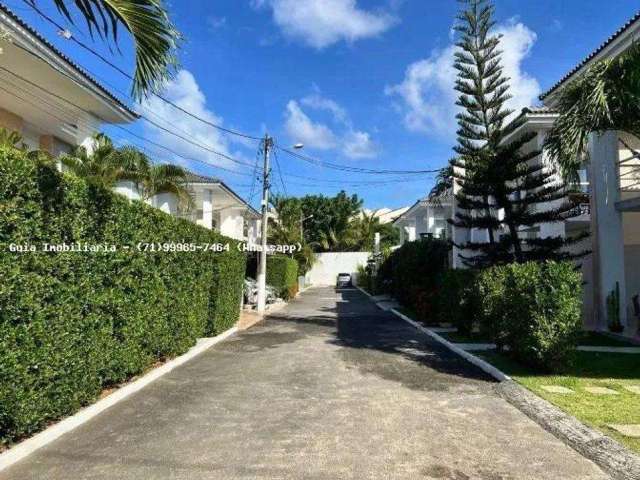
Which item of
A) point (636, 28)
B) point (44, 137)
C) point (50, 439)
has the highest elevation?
point (636, 28)

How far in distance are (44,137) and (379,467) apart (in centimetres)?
1414

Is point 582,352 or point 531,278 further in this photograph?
point 582,352

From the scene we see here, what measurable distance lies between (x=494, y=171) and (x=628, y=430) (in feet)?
30.9

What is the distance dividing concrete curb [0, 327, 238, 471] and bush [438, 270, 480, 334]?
6850 mm

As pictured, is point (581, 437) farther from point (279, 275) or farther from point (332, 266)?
point (332, 266)

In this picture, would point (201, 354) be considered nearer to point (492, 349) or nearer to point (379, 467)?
point (492, 349)

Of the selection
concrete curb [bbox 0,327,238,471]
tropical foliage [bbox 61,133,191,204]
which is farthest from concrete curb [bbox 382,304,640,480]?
tropical foliage [bbox 61,133,191,204]

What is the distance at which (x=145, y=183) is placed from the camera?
15.0 m

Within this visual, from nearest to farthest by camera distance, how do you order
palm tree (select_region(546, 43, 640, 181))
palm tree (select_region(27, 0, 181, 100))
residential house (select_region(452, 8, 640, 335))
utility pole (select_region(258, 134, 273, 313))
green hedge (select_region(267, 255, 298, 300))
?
palm tree (select_region(27, 0, 181, 100)) < palm tree (select_region(546, 43, 640, 181)) < residential house (select_region(452, 8, 640, 335)) < utility pole (select_region(258, 134, 273, 313)) < green hedge (select_region(267, 255, 298, 300))

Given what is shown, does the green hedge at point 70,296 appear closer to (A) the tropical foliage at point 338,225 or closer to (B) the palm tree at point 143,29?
(B) the palm tree at point 143,29

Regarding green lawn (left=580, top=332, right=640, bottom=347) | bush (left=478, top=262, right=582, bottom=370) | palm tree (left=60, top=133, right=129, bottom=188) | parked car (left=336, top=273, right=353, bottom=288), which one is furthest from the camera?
parked car (left=336, top=273, right=353, bottom=288)

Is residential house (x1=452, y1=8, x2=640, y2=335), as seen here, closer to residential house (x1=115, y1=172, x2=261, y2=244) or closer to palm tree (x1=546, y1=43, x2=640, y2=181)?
palm tree (x1=546, y1=43, x2=640, y2=181)

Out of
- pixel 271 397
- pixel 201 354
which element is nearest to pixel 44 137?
pixel 201 354

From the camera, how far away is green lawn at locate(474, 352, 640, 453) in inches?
230
